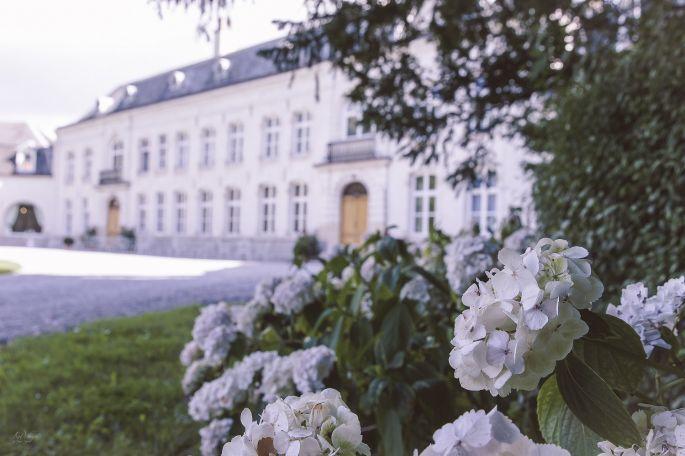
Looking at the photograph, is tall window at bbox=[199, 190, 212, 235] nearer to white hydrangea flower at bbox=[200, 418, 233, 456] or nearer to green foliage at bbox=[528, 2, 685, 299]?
green foliage at bbox=[528, 2, 685, 299]

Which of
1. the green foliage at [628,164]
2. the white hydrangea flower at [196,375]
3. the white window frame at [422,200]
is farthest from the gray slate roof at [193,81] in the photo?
the white hydrangea flower at [196,375]

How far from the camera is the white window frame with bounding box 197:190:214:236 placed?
24.4 m

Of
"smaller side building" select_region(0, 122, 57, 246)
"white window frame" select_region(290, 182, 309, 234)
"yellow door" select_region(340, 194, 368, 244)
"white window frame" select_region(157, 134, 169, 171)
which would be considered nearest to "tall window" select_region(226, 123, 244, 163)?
"white window frame" select_region(290, 182, 309, 234)

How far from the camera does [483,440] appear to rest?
1.30 feet

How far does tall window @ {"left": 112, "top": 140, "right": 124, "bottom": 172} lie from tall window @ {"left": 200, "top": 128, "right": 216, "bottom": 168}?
6.01 metres

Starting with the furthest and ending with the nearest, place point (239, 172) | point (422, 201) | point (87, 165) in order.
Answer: point (87, 165), point (239, 172), point (422, 201)

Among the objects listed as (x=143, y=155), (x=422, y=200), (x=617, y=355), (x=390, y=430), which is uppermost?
(x=143, y=155)

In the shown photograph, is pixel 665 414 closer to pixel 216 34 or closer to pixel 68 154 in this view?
pixel 216 34

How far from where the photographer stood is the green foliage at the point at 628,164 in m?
2.56

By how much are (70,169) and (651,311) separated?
3457cm

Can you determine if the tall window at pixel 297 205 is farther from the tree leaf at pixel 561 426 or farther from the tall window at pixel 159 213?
the tree leaf at pixel 561 426

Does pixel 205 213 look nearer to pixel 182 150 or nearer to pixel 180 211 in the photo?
Answer: pixel 180 211

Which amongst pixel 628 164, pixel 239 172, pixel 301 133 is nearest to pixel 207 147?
pixel 239 172

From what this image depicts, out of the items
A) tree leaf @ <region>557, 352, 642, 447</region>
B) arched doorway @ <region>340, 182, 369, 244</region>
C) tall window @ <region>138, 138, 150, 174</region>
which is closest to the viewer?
tree leaf @ <region>557, 352, 642, 447</region>
